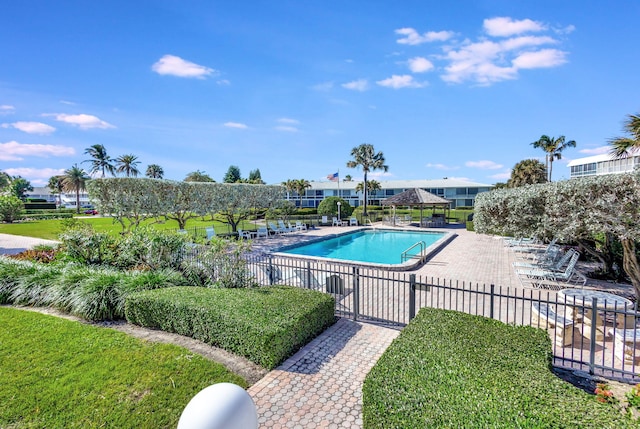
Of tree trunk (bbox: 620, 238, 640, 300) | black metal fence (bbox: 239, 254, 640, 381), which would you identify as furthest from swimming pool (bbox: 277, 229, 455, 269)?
tree trunk (bbox: 620, 238, 640, 300)

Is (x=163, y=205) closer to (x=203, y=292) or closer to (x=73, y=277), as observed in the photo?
(x=73, y=277)

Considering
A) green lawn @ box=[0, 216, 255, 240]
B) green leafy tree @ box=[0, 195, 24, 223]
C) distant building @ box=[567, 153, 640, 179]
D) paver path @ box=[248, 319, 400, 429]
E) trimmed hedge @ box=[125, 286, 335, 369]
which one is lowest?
paver path @ box=[248, 319, 400, 429]

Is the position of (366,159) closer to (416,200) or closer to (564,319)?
(416,200)

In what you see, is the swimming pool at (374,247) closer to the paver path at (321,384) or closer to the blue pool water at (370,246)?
the blue pool water at (370,246)

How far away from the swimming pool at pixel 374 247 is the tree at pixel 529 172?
1694 centimetres

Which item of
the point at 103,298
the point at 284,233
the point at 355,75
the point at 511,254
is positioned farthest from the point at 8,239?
the point at 511,254

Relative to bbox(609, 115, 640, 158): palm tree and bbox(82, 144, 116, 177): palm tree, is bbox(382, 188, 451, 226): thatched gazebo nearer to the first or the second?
bbox(609, 115, 640, 158): palm tree

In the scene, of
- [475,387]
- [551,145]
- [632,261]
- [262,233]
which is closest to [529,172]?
[551,145]

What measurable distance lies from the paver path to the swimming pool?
7764 millimetres

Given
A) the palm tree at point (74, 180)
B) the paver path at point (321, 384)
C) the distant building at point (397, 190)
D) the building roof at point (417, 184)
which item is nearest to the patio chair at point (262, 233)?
the paver path at point (321, 384)

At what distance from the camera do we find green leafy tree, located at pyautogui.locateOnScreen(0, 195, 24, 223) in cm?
A: 3253

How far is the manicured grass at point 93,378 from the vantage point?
152 inches

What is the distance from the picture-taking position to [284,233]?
1004 inches

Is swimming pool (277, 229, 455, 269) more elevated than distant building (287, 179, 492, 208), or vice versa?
distant building (287, 179, 492, 208)
